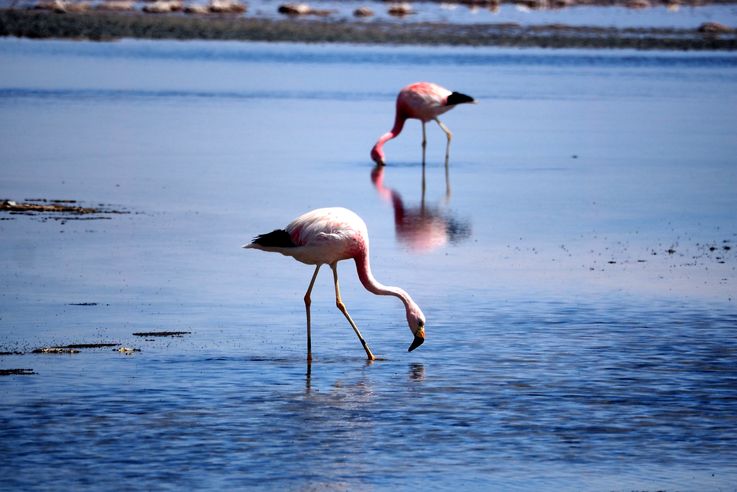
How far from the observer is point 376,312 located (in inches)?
501

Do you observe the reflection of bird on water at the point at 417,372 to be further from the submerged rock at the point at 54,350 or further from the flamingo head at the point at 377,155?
the flamingo head at the point at 377,155

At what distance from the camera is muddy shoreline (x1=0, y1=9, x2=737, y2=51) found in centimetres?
6044

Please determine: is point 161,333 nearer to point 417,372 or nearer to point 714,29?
point 417,372

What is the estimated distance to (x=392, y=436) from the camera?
901cm

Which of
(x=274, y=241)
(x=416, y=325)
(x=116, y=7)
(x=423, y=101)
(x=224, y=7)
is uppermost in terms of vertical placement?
(x=224, y=7)

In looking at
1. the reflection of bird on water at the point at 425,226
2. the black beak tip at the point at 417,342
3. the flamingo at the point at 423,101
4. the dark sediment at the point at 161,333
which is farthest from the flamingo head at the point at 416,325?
the flamingo at the point at 423,101

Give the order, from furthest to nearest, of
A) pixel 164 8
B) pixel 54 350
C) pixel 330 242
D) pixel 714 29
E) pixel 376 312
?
1. pixel 164 8
2. pixel 714 29
3. pixel 376 312
4. pixel 330 242
5. pixel 54 350

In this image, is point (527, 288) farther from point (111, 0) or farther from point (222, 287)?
point (111, 0)

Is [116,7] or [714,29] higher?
[116,7]

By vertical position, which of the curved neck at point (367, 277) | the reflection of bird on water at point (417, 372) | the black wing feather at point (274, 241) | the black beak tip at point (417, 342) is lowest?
the reflection of bird on water at point (417, 372)

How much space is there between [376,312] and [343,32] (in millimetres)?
52801

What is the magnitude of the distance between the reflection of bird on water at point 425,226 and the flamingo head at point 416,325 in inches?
187

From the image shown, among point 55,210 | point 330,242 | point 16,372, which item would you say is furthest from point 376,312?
point 55,210

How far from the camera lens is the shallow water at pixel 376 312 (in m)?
8.62
